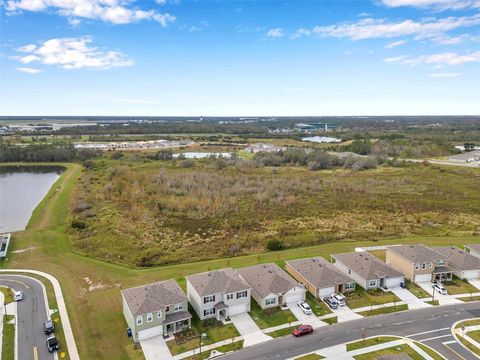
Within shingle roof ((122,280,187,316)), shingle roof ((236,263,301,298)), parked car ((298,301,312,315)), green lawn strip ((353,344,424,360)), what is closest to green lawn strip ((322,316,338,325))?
parked car ((298,301,312,315))

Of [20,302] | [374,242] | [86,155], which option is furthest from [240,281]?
[86,155]

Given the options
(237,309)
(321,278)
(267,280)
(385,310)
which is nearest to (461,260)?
(385,310)

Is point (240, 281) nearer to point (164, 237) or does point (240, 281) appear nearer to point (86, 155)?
point (164, 237)

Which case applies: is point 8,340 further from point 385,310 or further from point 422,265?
point 422,265

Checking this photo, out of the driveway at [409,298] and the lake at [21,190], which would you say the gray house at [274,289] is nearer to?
the driveway at [409,298]

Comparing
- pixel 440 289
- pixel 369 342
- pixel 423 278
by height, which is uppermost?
pixel 423 278

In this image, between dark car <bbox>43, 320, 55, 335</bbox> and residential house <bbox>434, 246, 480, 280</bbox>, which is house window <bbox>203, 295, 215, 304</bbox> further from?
residential house <bbox>434, 246, 480, 280</bbox>
